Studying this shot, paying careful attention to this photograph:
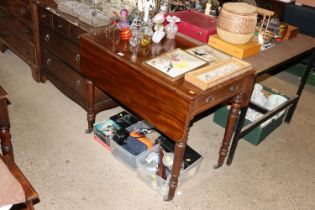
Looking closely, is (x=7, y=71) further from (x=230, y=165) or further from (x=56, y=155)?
(x=230, y=165)

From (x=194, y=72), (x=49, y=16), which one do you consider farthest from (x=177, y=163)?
(x=49, y=16)

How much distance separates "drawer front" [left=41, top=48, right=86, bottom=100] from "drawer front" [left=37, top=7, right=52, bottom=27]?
0.27m

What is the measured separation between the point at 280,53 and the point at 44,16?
69.8 inches

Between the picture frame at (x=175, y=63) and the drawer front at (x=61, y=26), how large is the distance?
90cm

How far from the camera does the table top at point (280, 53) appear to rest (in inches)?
78.7

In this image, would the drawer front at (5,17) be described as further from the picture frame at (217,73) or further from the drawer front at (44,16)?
the picture frame at (217,73)

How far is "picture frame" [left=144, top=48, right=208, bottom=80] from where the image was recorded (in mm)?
1790

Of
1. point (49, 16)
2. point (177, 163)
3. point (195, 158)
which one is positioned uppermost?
point (49, 16)

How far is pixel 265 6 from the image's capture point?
145 inches

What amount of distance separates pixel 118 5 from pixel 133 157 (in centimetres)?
105

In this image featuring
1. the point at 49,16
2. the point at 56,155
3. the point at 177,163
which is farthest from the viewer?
the point at 49,16

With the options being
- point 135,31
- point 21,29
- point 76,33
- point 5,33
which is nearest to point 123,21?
point 135,31

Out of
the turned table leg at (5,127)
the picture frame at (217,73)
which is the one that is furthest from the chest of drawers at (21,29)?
the picture frame at (217,73)

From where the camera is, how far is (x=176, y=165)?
1910 mm
